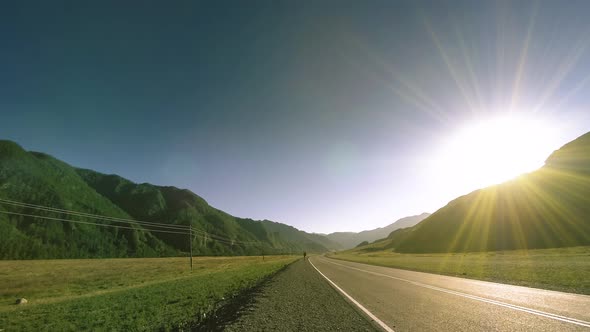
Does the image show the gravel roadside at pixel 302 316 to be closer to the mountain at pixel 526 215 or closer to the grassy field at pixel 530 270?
the grassy field at pixel 530 270

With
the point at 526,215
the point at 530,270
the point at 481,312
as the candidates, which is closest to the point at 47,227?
the point at 530,270

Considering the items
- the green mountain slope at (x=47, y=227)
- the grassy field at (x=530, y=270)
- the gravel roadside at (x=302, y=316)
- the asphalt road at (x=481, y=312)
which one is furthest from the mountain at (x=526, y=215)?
the green mountain slope at (x=47, y=227)

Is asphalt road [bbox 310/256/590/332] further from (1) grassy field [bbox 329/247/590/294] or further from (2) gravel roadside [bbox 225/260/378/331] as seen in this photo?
(1) grassy field [bbox 329/247/590/294]

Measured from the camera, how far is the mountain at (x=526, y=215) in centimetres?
9544

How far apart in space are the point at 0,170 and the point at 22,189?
18189 millimetres

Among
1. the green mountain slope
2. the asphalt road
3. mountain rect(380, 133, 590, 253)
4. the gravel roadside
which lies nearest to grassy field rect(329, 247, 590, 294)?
the asphalt road

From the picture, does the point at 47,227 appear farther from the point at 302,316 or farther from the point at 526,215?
the point at 526,215

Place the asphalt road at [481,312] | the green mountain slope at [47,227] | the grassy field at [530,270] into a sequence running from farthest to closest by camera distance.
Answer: the green mountain slope at [47,227] → the grassy field at [530,270] → the asphalt road at [481,312]

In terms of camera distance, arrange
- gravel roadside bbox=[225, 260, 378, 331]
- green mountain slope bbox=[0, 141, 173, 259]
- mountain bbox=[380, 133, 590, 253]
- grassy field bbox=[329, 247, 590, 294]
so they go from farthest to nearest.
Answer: green mountain slope bbox=[0, 141, 173, 259] < mountain bbox=[380, 133, 590, 253] < grassy field bbox=[329, 247, 590, 294] < gravel roadside bbox=[225, 260, 378, 331]

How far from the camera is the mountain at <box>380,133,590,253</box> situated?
95.4 meters

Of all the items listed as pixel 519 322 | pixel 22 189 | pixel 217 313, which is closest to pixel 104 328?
pixel 217 313

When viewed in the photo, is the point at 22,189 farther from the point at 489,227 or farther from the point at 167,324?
the point at 489,227

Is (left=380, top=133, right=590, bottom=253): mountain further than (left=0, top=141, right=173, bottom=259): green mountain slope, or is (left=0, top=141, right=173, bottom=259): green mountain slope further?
(left=0, top=141, right=173, bottom=259): green mountain slope

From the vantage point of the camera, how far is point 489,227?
117 metres
